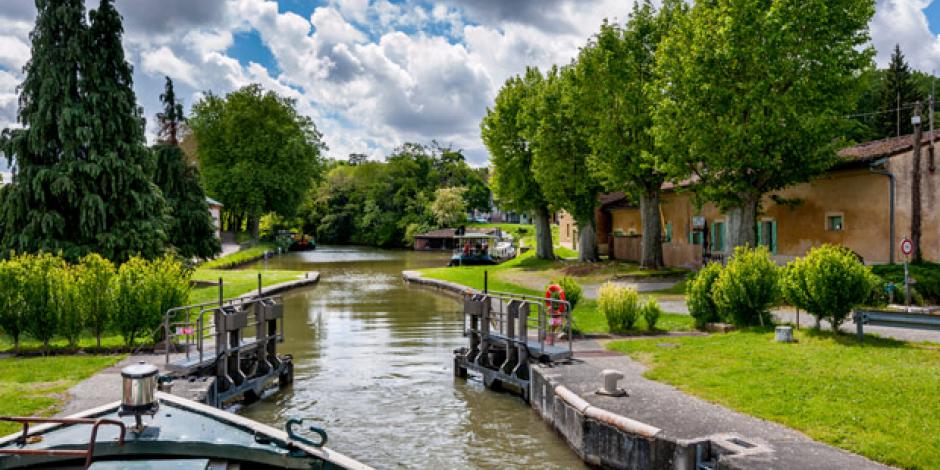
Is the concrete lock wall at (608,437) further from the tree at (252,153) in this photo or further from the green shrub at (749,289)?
the tree at (252,153)

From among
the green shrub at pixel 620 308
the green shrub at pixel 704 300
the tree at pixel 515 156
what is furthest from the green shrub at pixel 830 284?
the tree at pixel 515 156

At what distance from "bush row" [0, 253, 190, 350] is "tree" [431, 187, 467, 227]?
239 ft

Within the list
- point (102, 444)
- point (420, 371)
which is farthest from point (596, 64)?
point (102, 444)

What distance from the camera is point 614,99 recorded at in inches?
1350

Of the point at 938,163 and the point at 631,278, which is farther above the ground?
the point at 938,163

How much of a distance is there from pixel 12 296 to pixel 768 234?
1139 inches

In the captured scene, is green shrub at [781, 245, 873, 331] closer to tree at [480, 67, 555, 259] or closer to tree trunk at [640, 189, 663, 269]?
tree trunk at [640, 189, 663, 269]

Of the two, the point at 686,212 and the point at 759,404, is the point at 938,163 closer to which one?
the point at 686,212

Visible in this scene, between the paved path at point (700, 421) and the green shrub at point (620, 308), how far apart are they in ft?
13.7

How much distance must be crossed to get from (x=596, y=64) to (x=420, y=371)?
23.0 meters

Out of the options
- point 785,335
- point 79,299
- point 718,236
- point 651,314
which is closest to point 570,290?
point 651,314

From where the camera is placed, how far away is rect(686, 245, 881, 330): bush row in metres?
14.2

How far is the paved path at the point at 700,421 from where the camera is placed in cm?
772

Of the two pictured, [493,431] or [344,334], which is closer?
[493,431]
